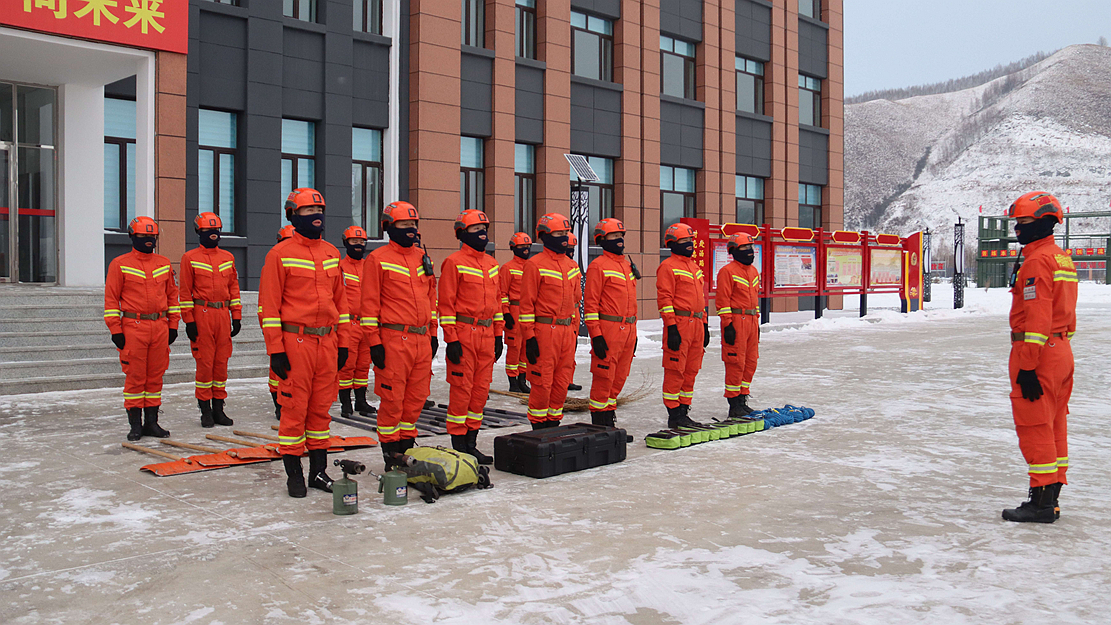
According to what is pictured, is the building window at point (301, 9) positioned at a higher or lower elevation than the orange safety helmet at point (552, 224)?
higher

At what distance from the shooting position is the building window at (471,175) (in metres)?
21.8

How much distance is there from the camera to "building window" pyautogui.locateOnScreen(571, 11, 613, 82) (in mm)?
24812

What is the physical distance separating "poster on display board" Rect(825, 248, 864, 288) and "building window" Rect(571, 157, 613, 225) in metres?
7.76

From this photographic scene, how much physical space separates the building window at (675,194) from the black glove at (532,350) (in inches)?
768

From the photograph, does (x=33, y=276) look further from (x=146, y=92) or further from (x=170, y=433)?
(x=170, y=433)

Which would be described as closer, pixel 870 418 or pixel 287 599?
pixel 287 599

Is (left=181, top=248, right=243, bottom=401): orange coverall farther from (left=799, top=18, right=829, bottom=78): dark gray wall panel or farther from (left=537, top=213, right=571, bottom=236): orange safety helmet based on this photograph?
(left=799, top=18, right=829, bottom=78): dark gray wall panel

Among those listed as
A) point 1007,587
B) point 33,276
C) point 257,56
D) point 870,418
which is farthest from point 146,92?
point 1007,587

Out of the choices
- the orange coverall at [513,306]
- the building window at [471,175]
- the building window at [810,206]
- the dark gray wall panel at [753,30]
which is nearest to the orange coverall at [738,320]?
the orange coverall at [513,306]

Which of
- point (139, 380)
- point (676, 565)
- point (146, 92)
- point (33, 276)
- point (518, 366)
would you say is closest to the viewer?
point (676, 565)

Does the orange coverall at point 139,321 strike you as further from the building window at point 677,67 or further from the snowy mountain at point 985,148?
the snowy mountain at point 985,148

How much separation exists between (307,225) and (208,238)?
380 centimetres

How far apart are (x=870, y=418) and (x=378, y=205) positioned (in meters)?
13.8

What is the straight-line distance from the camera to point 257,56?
17906 millimetres
